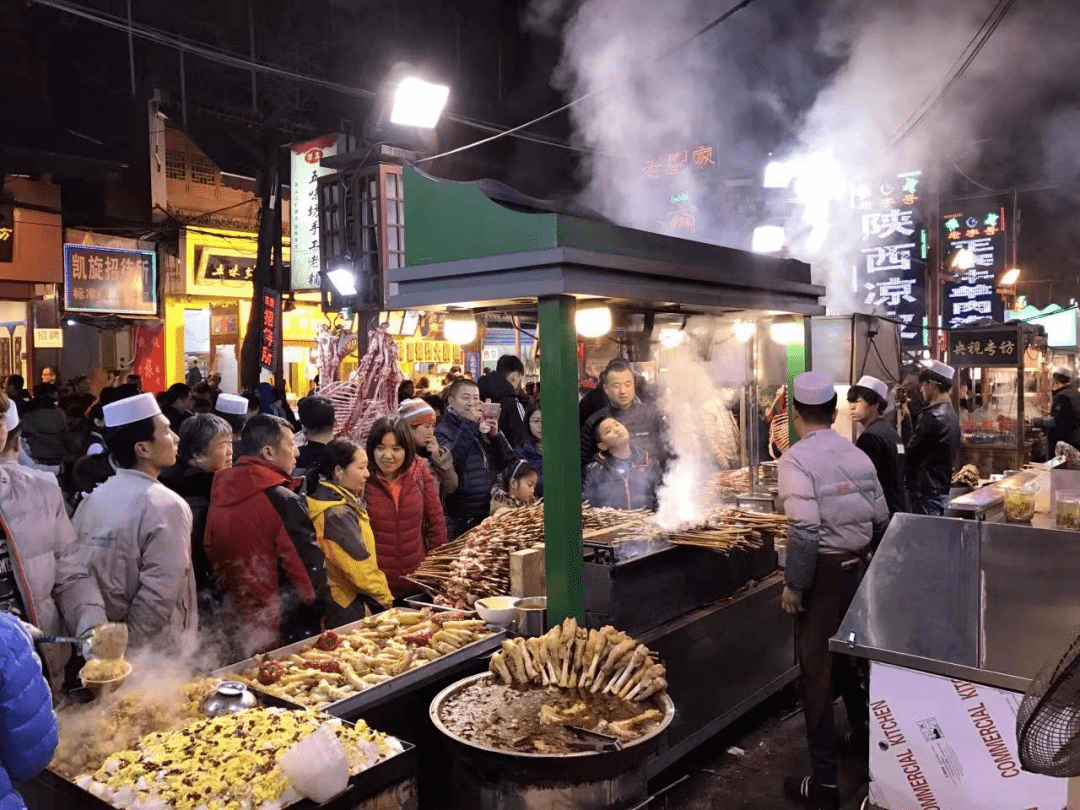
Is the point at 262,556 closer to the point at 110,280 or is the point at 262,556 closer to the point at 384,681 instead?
the point at 384,681

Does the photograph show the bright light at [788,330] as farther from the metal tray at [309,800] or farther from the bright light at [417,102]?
the bright light at [417,102]

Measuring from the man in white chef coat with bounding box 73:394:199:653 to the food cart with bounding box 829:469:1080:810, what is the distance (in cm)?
313

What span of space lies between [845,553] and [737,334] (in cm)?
270

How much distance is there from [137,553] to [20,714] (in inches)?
77.9

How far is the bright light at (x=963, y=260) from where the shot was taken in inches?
739

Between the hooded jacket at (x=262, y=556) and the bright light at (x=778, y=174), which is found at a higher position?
the bright light at (x=778, y=174)

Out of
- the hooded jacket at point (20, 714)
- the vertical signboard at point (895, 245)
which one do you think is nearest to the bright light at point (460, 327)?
the hooded jacket at point (20, 714)

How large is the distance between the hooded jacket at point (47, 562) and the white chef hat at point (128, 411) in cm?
38

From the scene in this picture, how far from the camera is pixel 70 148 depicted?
14.0 m

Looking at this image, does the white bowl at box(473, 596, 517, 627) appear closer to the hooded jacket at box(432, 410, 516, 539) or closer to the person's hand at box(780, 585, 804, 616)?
the person's hand at box(780, 585, 804, 616)

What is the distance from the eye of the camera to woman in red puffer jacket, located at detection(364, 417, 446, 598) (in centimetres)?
521

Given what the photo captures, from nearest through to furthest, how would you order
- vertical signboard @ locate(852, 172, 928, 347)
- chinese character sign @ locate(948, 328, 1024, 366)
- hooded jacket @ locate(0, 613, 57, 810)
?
hooded jacket @ locate(0, 613, 57, 810)
chinese character sign @ locate(948, 328, 1024, 366)
vertical signboard @ locate(852, 172, 928, 347)

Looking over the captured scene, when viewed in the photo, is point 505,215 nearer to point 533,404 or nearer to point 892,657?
point 892,657

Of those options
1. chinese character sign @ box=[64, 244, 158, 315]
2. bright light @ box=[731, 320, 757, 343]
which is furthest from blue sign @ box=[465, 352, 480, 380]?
bright light @ box=[731, 320, 757, 343]
